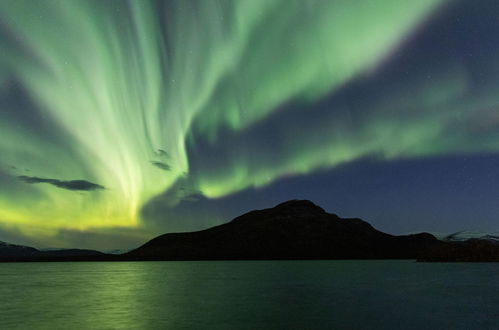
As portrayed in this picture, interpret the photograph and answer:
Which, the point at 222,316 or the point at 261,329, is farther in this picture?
the point at 222,316

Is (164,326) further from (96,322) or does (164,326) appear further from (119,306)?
(119,306)

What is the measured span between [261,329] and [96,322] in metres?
18.9

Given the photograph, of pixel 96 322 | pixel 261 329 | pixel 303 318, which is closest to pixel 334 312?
pixel 303 318

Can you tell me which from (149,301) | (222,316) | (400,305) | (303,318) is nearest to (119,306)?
(149,301)

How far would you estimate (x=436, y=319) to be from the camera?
47.4 m

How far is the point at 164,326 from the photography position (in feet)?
140

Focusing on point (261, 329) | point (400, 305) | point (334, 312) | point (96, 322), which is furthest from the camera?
point (400, 305)

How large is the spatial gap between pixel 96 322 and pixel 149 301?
21857mm

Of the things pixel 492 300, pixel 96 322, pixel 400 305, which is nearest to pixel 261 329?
pixel 96 322

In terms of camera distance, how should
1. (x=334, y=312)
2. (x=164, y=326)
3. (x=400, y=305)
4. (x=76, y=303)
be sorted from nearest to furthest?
(x=164, y=326), (x=334, y=312), (x=400, y=305), (x=76, y=303)

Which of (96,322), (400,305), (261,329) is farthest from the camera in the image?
(400,305)

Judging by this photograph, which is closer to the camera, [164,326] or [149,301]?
[164,326]

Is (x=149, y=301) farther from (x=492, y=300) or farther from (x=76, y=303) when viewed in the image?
(x=492, y=300)

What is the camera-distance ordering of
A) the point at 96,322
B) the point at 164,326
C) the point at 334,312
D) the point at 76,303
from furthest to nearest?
the point at 76,303 < the point at 334,312 < the point at 96,322 < the point at 164,326
